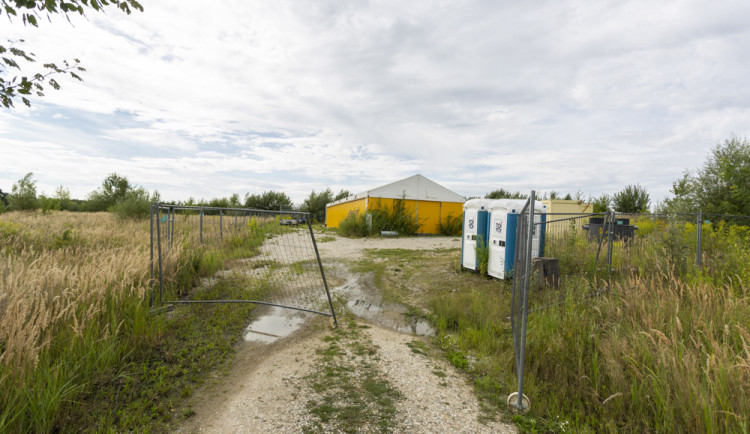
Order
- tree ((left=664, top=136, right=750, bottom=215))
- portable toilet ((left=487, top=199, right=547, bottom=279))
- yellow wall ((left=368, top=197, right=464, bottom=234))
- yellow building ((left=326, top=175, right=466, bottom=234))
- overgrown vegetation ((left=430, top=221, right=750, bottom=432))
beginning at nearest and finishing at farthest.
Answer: overgrown vegetation ((left=430, top=221, right=750, bottom=432)) < portable toilet ((left=487, top=199, right=547, bottom=279)) < tree ((left=664, top=136, right=750, bottom=215)) < yellow building ((left=326, top=175, right=466, bottom=234)) < yellow wall ((left=368, top=197, right=464, bottom=234))

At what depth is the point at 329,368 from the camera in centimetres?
372

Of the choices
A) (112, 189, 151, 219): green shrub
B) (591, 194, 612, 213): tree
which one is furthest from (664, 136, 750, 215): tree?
(112, 189, 151, 219): green shrub

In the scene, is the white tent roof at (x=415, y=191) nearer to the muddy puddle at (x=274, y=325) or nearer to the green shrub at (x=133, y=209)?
the green shrub at (x=133, y=209)

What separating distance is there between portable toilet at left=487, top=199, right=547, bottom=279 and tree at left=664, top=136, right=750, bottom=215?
9.88 meters

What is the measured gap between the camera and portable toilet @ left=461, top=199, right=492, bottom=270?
890cm

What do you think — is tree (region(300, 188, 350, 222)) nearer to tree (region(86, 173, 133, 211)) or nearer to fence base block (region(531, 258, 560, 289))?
tree (region(86, 173, 133, 211))

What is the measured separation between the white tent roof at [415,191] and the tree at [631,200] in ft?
42.9

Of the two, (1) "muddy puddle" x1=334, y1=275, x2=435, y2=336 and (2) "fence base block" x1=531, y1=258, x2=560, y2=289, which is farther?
(2) "fence base block" x1=531, y1=258, x2=560, y2=289

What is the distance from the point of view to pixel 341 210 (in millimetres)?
30547

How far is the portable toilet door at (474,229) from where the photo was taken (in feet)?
29.2

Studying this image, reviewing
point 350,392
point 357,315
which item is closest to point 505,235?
point 357,315

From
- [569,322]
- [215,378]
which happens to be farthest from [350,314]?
[569,322]

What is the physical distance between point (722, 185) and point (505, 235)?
15.1 metres

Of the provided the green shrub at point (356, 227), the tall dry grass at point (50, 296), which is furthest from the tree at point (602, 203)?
the tall dry grass at point (50, 296)
